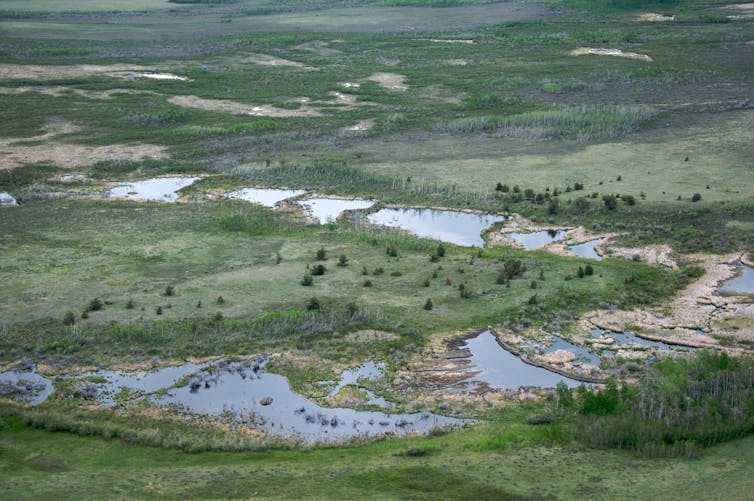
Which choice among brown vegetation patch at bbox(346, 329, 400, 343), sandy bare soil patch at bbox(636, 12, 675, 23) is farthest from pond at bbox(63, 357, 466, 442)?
sandy bare soil patch at bbox(636, 12, 675, 23)

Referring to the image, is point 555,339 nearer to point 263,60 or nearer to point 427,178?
point 427,178

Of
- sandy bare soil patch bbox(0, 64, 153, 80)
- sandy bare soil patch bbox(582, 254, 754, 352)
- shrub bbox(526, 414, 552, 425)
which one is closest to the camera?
shrub bbox(526, 414, 552, 425)

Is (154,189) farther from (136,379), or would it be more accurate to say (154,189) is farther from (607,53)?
(607,53)

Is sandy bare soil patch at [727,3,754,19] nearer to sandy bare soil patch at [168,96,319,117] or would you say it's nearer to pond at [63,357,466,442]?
sandy bare soil patch at [168,96,319,117]

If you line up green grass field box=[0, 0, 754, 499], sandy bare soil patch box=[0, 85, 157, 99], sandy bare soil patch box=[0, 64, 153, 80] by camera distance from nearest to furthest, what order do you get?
1. green grass field box=[0, 0, 754, 499]
2. sandy bare soil patch box=[0, 85, 157, 99]
3. sandy bare soil patch box=[0, 64, 153, 80]

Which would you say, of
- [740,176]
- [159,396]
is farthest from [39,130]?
[740,176]

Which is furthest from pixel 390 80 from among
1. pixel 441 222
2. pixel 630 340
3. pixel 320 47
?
pixel 630 340

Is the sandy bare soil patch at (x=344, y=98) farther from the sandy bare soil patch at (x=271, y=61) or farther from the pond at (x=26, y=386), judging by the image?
the pond at (x=26, y=386)

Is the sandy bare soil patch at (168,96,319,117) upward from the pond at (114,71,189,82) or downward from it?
downward
